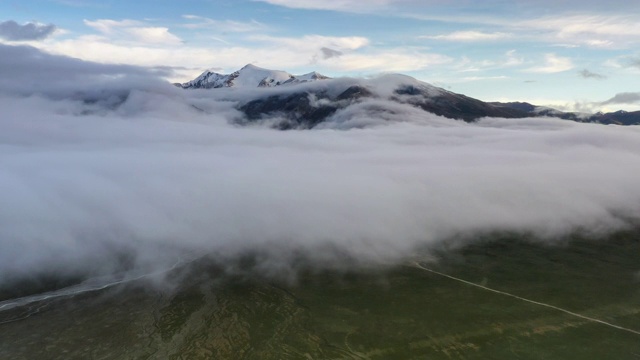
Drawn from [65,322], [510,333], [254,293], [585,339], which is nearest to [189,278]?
[254,293]

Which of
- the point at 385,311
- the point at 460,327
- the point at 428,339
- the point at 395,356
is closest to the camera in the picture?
the point at 395,356

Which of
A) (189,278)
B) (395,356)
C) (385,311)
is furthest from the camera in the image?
(189,278)

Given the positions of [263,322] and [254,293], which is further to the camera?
[254,293]

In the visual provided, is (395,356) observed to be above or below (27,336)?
above

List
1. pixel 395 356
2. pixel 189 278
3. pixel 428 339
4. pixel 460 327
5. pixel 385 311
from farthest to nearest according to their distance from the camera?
pixel 189 278 → pixel 385 311 → pixel 460 327 → pixel 428 339 → pixel 395 356

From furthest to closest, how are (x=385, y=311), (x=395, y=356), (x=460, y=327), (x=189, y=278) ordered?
1. (x=189, y=278)
2. (x=385, y=311)
3. (x=460, y=327)
4. (x=395, y=356)

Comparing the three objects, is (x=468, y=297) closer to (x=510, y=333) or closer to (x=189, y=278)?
(x=510, y=333)

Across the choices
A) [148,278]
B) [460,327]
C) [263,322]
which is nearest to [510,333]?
[460,327]

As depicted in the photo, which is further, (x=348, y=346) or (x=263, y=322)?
(x=263, y=322)

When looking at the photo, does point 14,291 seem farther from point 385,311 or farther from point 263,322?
point 385,311
